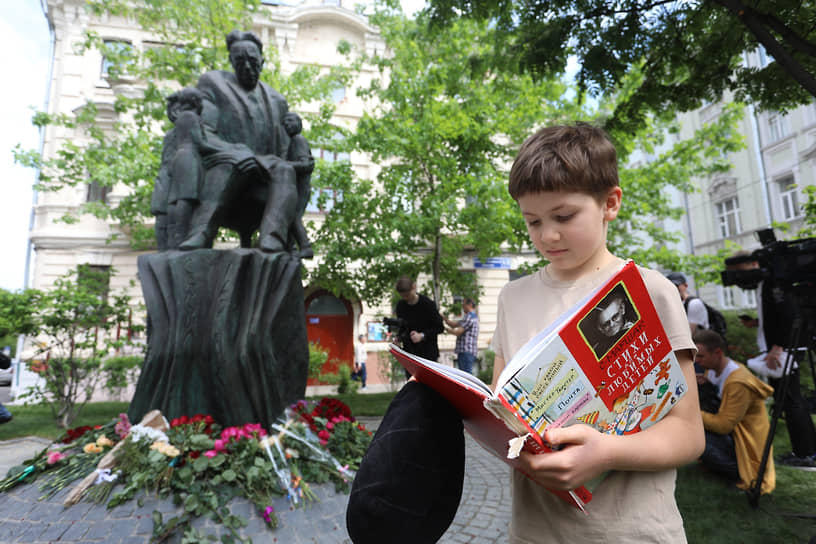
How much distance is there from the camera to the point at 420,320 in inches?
211

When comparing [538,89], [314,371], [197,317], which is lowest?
[314,371]

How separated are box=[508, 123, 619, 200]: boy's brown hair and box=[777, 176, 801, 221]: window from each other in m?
19.6

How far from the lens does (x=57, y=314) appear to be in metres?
6.95

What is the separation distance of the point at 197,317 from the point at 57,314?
5252 millimetres

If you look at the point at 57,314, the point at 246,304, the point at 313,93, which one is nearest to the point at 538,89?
the point at 313,93

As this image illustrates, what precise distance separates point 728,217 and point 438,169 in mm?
15060

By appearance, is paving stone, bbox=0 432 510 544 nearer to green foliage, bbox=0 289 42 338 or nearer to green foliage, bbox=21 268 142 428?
green foliage, bbox=21 268 142 428

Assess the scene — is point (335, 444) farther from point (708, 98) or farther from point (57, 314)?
point (57, 314)

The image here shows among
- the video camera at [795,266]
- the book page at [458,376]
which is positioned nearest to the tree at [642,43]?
the video camera at [795,266]

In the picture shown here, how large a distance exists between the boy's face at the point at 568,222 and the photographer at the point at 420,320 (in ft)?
13.8

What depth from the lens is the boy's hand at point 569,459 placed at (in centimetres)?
77

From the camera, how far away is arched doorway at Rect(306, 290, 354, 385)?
15.7m

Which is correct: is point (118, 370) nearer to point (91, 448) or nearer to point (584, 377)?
point (91, 448)

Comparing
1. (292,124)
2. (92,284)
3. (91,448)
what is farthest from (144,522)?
(92,284)
